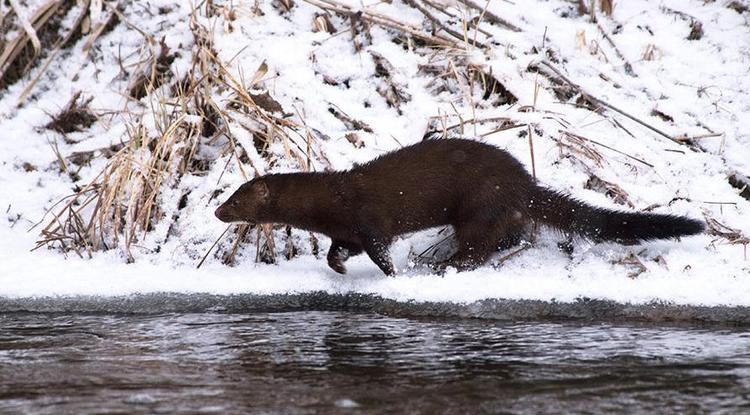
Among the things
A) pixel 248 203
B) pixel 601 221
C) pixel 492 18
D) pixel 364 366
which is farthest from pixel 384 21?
pixel 364 366

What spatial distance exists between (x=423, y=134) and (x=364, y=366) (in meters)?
3.21

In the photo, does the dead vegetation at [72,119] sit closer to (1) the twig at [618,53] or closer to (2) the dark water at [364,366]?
(2) the dark water at [364,366]

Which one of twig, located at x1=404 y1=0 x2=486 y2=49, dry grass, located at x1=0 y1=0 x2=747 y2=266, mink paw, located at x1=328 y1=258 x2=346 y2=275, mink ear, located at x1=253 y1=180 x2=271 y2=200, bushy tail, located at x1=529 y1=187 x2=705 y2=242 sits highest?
twig, located at x1=404 y1=0 x2=486 y2=49

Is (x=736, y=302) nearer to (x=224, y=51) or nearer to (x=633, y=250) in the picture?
(x=633, y=250)

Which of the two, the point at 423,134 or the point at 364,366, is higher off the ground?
the point at 423,134

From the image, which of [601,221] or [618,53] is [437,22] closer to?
[618,53]

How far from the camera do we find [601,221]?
5973mm

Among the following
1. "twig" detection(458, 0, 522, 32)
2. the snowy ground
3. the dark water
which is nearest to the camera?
the dark water

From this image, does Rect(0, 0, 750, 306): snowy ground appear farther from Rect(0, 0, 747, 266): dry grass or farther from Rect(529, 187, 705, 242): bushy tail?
Rect(529, 187, 705, 242): bushy tail

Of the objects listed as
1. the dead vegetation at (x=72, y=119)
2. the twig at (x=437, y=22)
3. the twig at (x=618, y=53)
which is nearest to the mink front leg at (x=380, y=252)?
the twig at (x=437, y=22)

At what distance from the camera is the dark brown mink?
6172 mm

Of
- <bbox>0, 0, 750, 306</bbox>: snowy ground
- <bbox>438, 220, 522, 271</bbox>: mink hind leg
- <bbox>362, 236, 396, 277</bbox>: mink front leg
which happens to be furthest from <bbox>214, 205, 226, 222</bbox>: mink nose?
<bbox>438, 220, 522, 271</bbox>: mink hind leg

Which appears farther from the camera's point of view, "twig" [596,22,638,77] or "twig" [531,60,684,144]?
"twig" [596,22,638,77]

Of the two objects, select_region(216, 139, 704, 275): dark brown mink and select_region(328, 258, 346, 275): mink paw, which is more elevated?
select_region(216, 139, 704, 275): dark brown mink
